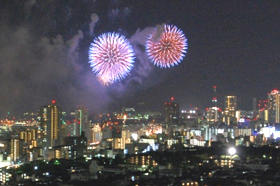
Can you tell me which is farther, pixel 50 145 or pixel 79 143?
pixel 50 145

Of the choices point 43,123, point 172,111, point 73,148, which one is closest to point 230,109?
point 172,111

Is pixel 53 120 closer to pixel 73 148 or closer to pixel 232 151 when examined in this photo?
pixel 73 148

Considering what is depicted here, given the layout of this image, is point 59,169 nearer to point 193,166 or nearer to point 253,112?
point 193,166

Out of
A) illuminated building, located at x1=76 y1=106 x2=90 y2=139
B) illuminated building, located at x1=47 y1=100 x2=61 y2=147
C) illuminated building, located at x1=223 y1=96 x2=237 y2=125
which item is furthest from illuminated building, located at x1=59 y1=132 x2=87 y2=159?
illuminated building, located at x1=223 y1=96 x2=237 y2=125

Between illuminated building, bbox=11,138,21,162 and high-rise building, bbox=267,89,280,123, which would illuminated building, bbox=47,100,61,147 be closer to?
illuminated building, bbox=11,138,21,162

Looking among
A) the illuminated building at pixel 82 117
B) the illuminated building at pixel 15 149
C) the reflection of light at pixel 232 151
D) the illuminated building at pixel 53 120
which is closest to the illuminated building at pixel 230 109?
the illuminated building at pixel 82 117

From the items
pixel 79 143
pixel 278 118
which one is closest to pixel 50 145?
pixel 79 143

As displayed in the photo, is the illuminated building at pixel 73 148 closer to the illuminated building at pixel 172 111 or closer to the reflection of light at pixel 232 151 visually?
the reflection of light at pixel 232 151
